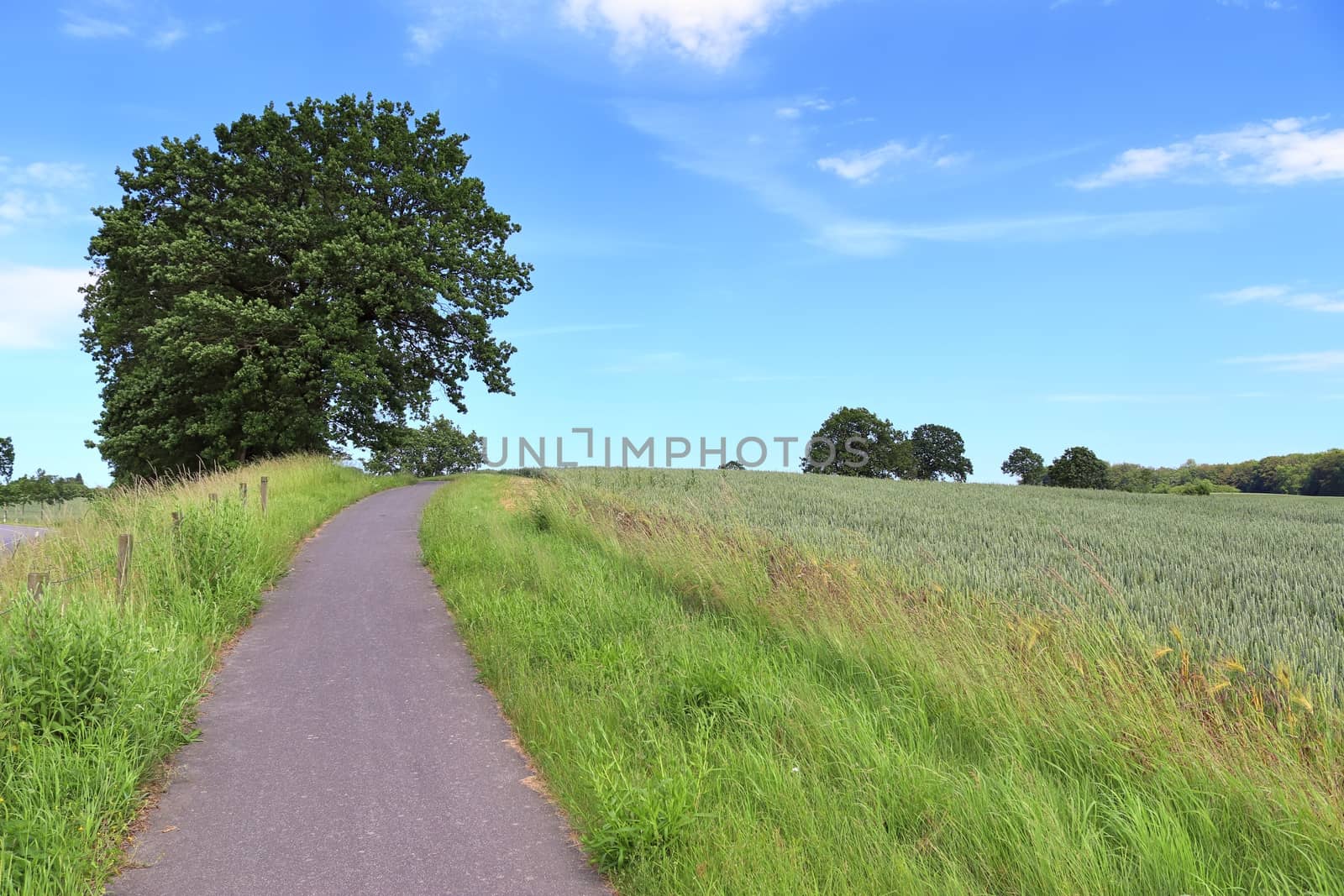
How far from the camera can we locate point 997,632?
5406mm

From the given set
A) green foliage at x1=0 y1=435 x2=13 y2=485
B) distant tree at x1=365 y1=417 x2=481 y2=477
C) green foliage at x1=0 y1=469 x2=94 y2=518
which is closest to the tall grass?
distant tree at x1=365 y1=417 x2=481 y2=477

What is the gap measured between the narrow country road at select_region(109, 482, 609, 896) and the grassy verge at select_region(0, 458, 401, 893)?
30cm

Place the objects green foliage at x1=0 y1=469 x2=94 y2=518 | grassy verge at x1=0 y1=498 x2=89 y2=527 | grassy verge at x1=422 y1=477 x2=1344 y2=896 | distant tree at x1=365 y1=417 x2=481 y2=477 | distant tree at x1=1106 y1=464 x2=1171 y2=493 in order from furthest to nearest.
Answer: green foliage at x1=0 y1=469 x2=94 y2=518 < distant tree at x1=365 y1=417 x2=481 y2=477 < distant tree at x1=1106 y1=464 x2=1171 y2=493 < grassy verge at x1=0 y1=498 x2=89 y2=527 < grassy verge at x1=422 y1=477 x2=1344 y2=896

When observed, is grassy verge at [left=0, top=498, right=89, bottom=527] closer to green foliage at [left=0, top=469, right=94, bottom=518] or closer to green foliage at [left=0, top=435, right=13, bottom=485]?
green foliage at [left=0, top=469, right=94, bottom=518]

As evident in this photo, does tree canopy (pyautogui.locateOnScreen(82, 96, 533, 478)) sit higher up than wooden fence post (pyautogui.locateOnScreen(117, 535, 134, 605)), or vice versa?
tree canopy (pyautogui.locateOnScreen(82, 96, 533, 478))

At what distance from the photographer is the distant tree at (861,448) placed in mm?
65000

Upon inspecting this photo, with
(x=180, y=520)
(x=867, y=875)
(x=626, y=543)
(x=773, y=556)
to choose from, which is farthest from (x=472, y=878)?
(x=180, y=520)

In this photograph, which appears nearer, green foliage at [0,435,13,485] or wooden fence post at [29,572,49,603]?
wooden fence post at [29,572,49,603]

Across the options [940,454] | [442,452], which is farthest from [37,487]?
[940,454]

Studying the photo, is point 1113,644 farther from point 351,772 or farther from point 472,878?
point 351,772

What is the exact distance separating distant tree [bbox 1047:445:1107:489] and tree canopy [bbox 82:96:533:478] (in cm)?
4579

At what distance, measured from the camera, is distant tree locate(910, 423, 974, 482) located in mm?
70750

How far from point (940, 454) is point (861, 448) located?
35.4ft

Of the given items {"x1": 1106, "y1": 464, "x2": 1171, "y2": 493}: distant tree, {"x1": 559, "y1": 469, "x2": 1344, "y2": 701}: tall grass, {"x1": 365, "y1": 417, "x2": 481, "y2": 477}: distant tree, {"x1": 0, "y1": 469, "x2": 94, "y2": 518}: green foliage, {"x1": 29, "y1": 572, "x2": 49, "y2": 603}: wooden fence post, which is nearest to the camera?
{"x1": 559, "y1": 469, "x2": 1344, "y2": 701}: tall grass
